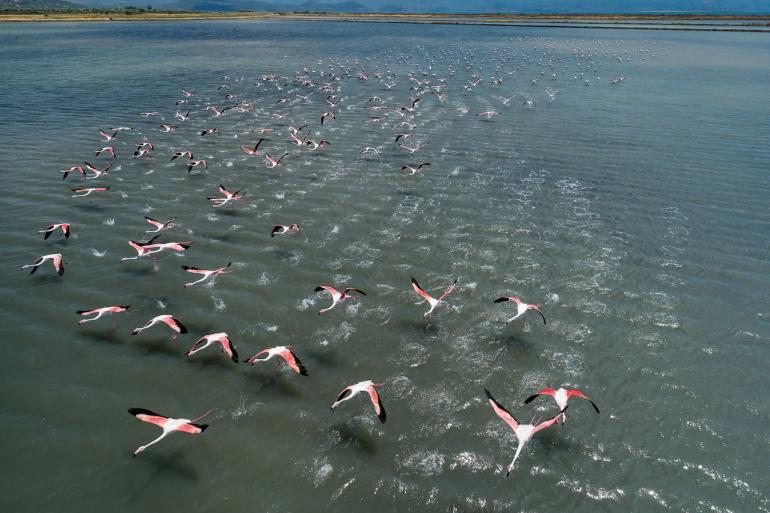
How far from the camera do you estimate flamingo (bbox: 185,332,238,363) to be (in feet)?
33.9

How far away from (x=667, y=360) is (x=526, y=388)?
4.16 m

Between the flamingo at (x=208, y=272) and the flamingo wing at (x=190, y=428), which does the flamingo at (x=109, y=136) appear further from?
the flamingo wing at (x=190, y=428)

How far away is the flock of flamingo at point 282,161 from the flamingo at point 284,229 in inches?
1.6

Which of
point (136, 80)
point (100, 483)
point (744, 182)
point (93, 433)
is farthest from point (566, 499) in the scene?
point (136, 80)

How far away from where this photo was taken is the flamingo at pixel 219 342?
33.9ft

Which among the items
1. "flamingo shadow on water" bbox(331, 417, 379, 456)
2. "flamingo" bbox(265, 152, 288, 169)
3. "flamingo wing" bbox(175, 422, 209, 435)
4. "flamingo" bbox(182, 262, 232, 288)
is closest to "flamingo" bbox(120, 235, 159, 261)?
"flamingo" bbox(182, 262, 232, 288)

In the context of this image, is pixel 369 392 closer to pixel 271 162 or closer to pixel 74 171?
pixel 271 162

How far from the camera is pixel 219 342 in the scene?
11953mm

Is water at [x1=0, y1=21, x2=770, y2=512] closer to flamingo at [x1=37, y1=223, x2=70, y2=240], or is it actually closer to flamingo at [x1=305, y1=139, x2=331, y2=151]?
flamingo at [x1=37, y1=223, x2=70, y2=240]

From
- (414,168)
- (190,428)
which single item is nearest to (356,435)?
(190,428)

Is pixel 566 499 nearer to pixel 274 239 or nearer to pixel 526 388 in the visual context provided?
pixel 526 388

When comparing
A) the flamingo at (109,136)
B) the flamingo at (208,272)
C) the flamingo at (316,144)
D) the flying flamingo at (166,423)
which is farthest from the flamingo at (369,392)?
the flamingo at (109,136)

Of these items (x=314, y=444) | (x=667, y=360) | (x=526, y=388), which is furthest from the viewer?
(x=667, y=360)

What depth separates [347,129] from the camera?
1277 inches
